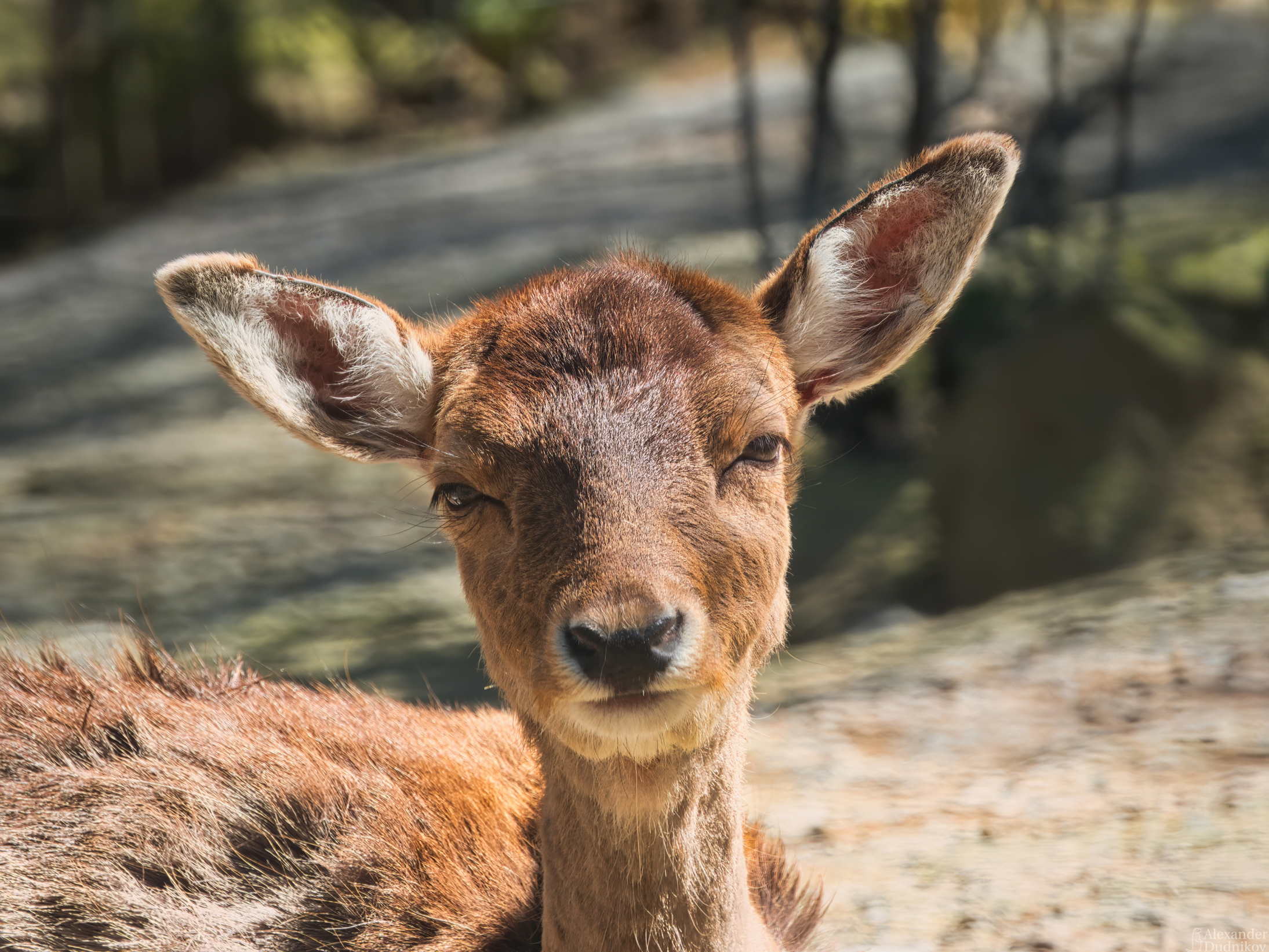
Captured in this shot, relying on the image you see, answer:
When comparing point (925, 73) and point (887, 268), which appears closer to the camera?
point (887, 268)

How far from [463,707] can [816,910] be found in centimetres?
156

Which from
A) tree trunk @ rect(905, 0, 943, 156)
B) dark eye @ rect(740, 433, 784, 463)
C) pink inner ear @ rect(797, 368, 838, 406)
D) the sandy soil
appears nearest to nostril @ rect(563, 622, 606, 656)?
dark eye @ rect(740, 433, 784, 463)

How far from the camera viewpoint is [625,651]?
254 centimetres

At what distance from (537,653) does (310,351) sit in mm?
1243

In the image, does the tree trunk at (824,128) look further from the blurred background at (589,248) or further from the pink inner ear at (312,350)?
the pink inner ear at (312,350)

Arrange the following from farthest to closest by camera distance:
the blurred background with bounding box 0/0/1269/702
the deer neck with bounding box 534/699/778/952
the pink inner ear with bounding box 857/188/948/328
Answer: the blurred background with bounding box 0/0/1269/702
the pink inner ear with bounding box 857/188/948/328
the deer neck with bounding box 534/699/778/952

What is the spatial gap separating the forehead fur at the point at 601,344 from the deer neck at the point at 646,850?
848mm

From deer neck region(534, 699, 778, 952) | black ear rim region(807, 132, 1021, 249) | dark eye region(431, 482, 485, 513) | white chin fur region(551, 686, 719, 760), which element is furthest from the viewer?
black ear rim region(807, 132, 1021, 249)

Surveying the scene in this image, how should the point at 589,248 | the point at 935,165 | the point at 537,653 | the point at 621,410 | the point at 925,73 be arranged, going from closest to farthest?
the point at 537,653 → the point at 621,410 → the point at 935,165 → the point at 925,73 → the point at 589,248

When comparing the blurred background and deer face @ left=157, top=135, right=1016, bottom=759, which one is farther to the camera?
the blurred background

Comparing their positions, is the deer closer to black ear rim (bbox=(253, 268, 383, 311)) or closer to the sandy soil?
black ear rim (bbox=(253, 268, 383, 311))

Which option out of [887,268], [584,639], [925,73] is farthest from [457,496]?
[925,73]

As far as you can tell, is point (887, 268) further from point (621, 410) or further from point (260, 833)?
point (260, 833)

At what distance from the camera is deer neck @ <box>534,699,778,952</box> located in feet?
9.64
